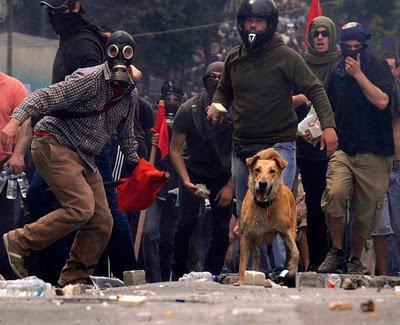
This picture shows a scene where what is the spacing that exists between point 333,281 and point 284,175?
1220 mm

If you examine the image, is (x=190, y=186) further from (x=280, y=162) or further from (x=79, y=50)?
(x=79, y=50)

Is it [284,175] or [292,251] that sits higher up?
[284,175]

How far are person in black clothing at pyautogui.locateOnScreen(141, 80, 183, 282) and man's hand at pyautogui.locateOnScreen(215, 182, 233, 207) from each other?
2.16m

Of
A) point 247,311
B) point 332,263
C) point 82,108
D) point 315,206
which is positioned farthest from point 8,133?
point 247,311

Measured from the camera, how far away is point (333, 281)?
11695 millimetres

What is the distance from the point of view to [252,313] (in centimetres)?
764

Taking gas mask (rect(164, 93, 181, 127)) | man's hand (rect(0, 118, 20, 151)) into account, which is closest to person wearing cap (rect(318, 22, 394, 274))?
man's hand (rect(0, 118, 20, 151))

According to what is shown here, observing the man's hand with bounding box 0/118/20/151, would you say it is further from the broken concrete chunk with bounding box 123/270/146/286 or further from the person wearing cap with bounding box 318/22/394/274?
the person wearing cap with bounding box 318/22/394/274

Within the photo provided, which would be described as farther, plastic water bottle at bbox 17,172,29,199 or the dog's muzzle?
plastic water bottle at bbox 17,172,29,199

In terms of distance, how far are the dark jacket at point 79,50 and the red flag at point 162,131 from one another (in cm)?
417

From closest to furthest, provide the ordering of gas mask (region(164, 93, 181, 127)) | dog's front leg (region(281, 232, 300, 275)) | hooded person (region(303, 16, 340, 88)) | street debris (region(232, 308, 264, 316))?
street debris (region(232, 308, 264, 316)) → dog's front leg (region(281, 232, 300, 275)) → hooded person (region(303, 16, 340, 88)) → gas mask (region(164, 93, 181, 127))

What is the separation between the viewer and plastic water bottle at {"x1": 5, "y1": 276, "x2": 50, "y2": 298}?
977 centimetres

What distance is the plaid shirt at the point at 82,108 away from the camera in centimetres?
1117

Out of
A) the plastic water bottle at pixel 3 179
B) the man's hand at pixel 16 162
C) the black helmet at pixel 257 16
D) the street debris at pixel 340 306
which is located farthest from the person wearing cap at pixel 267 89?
the street debris at pixel 340 306
